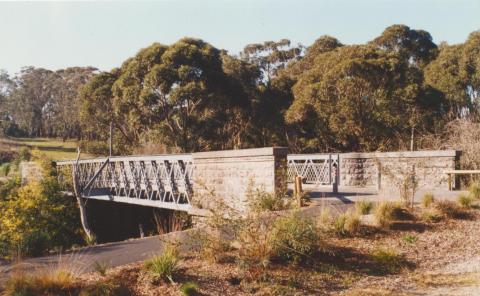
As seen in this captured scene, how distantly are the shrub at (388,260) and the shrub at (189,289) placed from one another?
118 inches

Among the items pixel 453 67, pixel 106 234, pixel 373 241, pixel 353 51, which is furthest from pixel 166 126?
pixel 373 241

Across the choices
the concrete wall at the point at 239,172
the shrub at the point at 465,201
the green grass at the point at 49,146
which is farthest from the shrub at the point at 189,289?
the green grass at the point at 49,146

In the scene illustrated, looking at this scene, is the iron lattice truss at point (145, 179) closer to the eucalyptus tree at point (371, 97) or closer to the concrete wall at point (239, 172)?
the concrete wall at point (239, 172)

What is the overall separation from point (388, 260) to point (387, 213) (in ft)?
6.77

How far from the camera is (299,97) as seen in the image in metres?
28.5

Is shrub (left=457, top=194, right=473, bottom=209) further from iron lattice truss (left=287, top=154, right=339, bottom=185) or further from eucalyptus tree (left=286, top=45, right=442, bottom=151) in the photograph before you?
eucalyptus tree (left=286, top=45, right=442, bottom=151)

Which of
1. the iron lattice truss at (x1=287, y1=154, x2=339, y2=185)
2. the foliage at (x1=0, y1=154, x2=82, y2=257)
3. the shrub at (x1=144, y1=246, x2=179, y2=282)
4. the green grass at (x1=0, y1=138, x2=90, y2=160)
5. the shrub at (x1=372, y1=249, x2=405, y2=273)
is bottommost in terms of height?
the foliage at (x1=0, y1=154, x2=82, y2=257)

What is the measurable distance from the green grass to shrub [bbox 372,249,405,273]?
50.8 m

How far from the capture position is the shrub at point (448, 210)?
9977 mm

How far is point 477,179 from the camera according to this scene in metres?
14.2

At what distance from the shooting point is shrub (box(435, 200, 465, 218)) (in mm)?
9977

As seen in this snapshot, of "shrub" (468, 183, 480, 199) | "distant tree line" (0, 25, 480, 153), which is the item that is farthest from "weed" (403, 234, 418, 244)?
"distant tree line" (0, 25, 480, 153)

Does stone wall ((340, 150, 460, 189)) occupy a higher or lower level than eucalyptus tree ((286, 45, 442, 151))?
lower

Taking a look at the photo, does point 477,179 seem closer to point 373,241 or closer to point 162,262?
point 373,241
